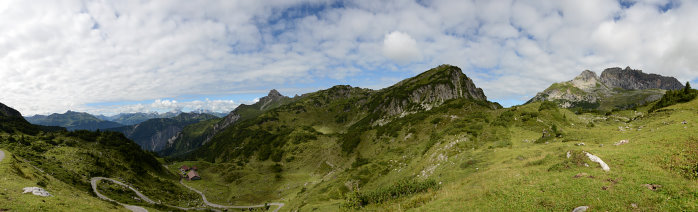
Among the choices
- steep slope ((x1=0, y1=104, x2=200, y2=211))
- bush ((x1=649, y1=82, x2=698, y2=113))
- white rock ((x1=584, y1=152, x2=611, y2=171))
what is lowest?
steep slope ((x1=0, y1=104, x2=200, y2=211))

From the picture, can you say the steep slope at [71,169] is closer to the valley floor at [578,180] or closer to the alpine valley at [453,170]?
the alpine valley at [453,170]

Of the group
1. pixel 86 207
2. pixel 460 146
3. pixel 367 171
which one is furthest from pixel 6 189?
pixel 460 146

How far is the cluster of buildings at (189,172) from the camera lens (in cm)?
13875

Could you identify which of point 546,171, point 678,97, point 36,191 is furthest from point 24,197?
point 678,97

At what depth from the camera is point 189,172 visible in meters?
143

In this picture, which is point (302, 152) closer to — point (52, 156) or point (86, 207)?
point (52, 156)

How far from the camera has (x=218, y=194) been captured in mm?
115250

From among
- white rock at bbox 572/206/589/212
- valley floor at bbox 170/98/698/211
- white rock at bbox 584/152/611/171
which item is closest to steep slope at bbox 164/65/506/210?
valley floor at bbox 170/98/698/211

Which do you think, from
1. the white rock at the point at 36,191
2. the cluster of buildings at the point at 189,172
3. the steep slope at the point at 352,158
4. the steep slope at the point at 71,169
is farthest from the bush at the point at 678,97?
the cluster of buildings at the point at 189,172

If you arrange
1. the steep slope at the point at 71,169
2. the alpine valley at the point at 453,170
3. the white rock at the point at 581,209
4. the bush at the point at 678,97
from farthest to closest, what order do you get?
the bush at the point at 678,97 → the steep slope at the point at 71,169 → the alpine valley at the point at 453,170 → the white rock at the point at 581,209

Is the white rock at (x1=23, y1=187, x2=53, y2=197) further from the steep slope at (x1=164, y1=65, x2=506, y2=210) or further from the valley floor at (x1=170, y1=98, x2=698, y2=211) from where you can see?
the valley floor at (x1=170, y1=98, x2=698, y2=211)

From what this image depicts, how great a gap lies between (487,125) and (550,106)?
49.3 ft

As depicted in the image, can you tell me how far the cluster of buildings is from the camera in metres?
139

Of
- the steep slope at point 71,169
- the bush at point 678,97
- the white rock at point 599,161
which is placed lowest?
the steep slope at point 71,169
